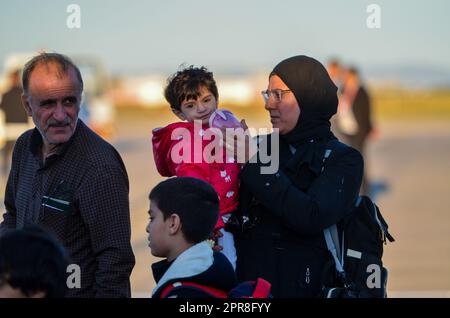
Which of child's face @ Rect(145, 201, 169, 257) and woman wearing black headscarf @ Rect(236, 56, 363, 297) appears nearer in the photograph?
child's face @ Rect(145, 201, 169, 257)

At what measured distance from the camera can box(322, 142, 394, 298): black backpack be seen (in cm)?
362

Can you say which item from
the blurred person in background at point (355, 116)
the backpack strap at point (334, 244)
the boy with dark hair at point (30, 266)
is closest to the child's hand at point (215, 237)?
the backpack strap at point (334, 244)

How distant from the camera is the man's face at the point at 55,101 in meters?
3.66

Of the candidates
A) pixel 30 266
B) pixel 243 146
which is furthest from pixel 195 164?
pixel 30 266

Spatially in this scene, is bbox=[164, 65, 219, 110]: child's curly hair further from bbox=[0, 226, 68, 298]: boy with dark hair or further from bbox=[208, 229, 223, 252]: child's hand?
bbox=[0, 226, 68, 298]: boy with dark hair

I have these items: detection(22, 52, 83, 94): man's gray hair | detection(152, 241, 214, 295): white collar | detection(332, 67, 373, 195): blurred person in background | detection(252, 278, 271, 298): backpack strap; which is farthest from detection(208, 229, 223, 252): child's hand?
detection(332, 67, 373, 195): blurred person in background

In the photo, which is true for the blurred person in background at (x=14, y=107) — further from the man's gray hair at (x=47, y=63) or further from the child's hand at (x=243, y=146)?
the child's hand at (x=243, y=146)

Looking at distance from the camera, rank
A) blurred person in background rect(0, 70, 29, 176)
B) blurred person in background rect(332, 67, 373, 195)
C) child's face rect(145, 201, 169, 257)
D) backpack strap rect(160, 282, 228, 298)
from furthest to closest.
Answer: blurred person in background rect(0, 70, 29, 176), blurred person in background rect(332, 67, 373, 195), child's face rect(145, 201, 169, 257), backpack strap rect(160, 282, 228, 298)

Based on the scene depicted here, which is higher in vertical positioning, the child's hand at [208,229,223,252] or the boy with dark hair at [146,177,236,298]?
the boy with dark hair at [146,177,236,298]

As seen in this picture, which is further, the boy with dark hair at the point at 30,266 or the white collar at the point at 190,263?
the white collar at the point at 190,263

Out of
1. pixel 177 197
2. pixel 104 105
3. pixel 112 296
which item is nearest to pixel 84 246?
pixel 112 296

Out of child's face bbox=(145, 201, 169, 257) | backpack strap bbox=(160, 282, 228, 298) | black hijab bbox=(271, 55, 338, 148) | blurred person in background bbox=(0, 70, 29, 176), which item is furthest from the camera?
blurred person in background bbox=(0, 70, 29, 176)

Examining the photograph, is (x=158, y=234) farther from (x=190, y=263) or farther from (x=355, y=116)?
(x=355, y=116)

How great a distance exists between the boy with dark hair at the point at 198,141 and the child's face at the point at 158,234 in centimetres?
53
